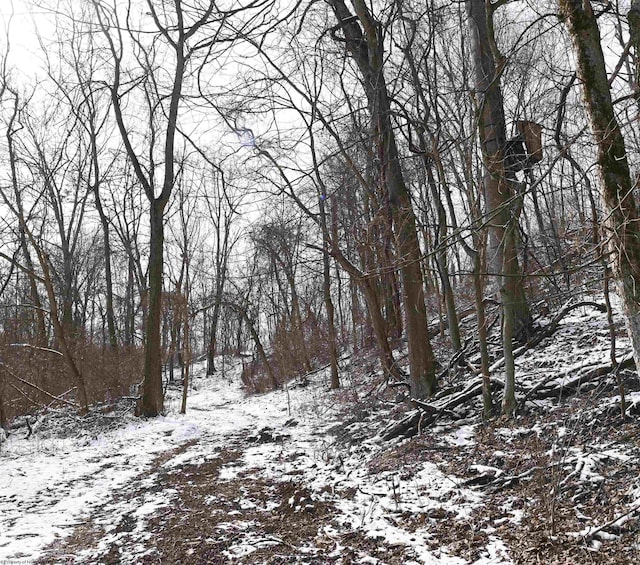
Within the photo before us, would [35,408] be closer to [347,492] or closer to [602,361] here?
[347,492]

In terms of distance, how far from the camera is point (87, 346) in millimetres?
14992

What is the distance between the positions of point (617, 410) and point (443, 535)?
2.08m

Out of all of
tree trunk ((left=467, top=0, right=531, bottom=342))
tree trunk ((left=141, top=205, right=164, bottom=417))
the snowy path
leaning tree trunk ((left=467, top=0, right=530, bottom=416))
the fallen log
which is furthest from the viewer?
tree trunk ((left=141, top=205, right=164, bottom=417))

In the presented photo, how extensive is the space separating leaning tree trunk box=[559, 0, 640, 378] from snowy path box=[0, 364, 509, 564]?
1.86 metres

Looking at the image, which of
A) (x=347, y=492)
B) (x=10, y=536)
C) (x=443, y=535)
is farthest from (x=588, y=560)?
(x=10, y=536)

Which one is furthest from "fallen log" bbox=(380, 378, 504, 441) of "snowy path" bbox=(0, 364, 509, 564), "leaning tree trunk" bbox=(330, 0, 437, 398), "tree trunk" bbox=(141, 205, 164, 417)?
"tree trunk" bbox=(141, 205, 164, 417)

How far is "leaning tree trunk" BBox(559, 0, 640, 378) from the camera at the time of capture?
8.82ft

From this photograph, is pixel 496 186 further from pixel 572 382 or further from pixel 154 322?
pixel 154 322

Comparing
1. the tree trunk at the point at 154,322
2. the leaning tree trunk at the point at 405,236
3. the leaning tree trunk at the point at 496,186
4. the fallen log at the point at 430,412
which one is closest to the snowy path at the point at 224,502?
the fallen log at the point at 430,412

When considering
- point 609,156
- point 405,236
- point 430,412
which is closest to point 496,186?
point 405,236

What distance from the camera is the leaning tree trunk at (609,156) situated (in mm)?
2688

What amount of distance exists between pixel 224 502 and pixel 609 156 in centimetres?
465

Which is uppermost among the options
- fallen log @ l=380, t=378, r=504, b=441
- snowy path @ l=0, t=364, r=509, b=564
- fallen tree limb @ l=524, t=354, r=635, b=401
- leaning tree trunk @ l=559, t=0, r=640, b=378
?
leaning tree trunk @ l=559, t=0, r=640, b=378

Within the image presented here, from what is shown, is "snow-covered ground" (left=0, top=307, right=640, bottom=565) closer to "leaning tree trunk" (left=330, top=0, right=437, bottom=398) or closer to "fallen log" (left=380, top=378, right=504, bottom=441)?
"fallen log" (left=380, top=378, right=504, bottom=441)
